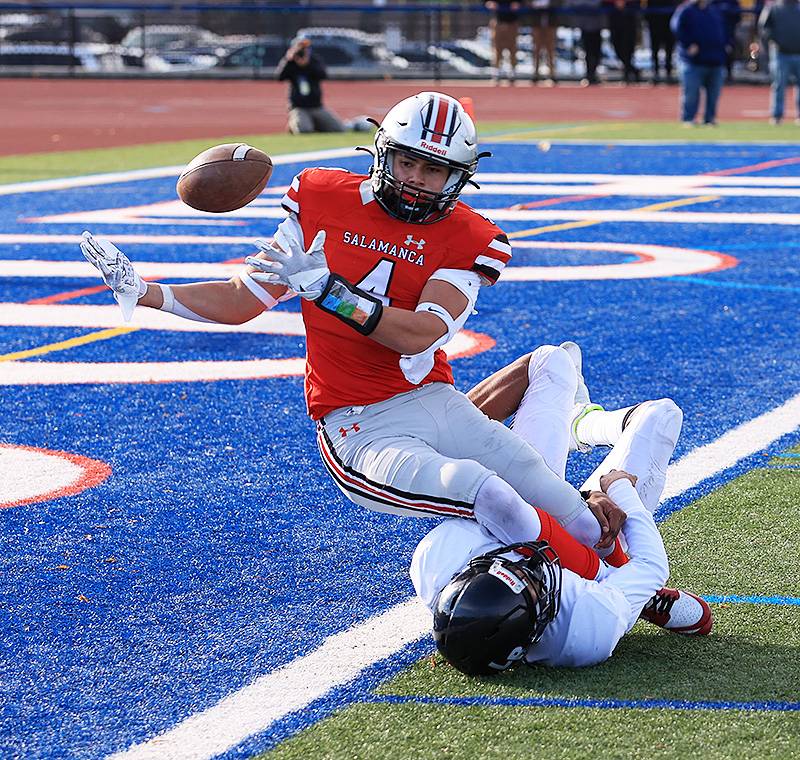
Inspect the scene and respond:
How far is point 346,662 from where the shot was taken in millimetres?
4113

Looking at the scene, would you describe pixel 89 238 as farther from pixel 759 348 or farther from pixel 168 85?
pixel 168 85

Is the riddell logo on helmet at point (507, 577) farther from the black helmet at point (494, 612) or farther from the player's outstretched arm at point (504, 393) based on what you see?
the player's outstretched arm at point (504, 393)

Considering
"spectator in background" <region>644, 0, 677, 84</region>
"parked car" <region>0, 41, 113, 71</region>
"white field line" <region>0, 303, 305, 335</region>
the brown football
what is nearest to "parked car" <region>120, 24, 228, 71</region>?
"parked car" <region>0, 41, 113, 71</region>

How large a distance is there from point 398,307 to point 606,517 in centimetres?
82

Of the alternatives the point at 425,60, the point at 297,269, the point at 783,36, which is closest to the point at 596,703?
the point at 297,269

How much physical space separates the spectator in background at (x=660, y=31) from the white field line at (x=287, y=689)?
96.8 feet

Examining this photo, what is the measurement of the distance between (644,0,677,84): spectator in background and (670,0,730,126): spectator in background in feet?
30.2

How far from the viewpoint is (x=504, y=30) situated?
35000 millimetres

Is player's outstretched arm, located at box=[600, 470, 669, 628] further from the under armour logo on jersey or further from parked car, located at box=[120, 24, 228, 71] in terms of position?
parked car, located at box=[120, 24, 228, 71]

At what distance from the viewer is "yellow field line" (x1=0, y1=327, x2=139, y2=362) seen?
27.5ft

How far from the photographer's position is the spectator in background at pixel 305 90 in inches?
833

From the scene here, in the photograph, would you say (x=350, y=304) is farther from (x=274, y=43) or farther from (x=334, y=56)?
(x=334, y=56)

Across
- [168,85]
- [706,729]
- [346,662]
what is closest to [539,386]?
[346,662]

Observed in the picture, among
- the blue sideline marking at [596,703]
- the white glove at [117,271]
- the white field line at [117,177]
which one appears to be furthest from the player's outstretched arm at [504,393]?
the white field line at [117,177]
